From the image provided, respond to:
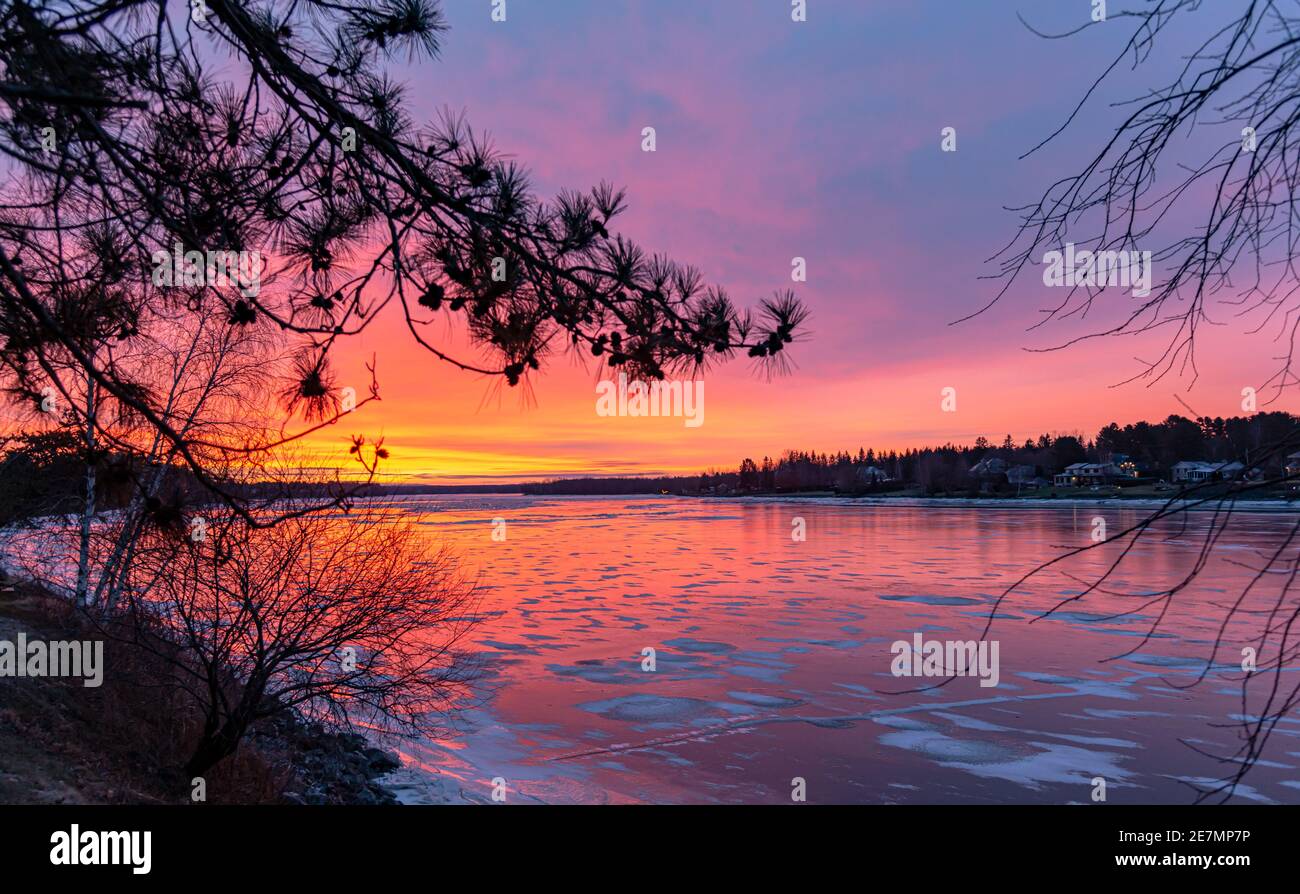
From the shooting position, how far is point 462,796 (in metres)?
7.97

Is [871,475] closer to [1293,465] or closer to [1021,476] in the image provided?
[1021,476]

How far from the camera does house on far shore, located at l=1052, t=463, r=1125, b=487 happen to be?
92.2 meters

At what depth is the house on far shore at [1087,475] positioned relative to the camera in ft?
302

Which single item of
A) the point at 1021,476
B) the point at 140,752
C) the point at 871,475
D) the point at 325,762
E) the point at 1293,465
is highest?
the point at 1293,465

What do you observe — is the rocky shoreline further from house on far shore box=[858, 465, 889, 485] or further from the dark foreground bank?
house on far shore box=[858, 465, 889, 485]

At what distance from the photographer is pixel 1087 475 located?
101750mm

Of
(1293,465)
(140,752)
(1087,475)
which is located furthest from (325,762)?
(1087,475)

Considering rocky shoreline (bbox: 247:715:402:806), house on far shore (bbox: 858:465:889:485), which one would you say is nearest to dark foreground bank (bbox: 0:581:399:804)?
rocky shoreline (bbox: 247:715:402:806)

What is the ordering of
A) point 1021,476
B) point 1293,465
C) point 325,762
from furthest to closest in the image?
point 1021,476 < point 325,762 < point 1293,465

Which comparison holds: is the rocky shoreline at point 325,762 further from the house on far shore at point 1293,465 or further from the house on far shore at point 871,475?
the house on far shore at point 871,475

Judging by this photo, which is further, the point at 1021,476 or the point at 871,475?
the point at 871,475

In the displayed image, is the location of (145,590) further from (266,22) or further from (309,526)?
(266,22)

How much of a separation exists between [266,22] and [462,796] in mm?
7347
